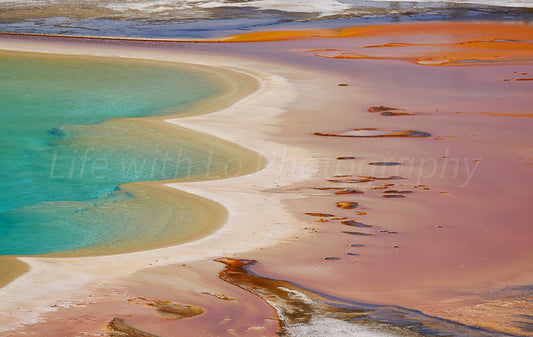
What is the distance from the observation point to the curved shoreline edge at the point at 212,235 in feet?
10.4

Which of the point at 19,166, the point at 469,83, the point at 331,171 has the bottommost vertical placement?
the point at 19,166

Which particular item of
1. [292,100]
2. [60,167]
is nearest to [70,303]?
[60,167]

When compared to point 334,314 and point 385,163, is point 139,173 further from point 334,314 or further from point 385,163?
point 334,314

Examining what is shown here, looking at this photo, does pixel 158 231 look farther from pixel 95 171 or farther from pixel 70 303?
pixel 95 171

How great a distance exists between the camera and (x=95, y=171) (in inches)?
231

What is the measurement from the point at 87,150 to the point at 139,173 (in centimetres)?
89

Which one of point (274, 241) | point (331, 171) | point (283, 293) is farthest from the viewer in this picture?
point (331, 171)

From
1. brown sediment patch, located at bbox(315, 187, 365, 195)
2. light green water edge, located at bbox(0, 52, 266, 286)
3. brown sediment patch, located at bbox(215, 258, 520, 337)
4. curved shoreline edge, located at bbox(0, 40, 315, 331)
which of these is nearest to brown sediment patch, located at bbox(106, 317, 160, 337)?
curved shoreline edge, located at bbox(0, 40, 315, 331)

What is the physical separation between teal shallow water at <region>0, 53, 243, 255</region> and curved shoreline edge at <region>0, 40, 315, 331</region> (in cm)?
35

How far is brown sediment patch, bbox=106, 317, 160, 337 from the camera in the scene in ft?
8.86

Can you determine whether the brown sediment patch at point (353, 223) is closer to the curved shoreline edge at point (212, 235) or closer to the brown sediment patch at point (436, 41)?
the curved shoreline edge at point (212, 235)

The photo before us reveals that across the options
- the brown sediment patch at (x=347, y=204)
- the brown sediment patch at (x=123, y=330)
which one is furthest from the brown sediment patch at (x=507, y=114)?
the brown sediment patch at (x=123, y=330)

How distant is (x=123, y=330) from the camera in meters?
2.74

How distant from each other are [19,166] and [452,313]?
433 centimetres
